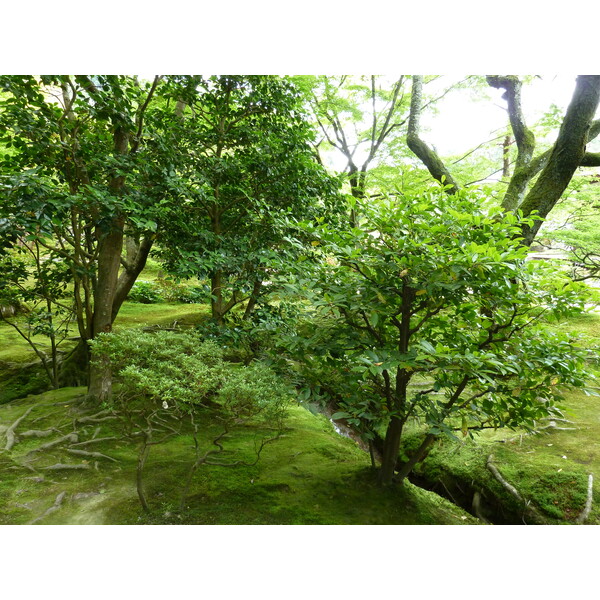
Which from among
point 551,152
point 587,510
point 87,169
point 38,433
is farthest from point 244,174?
point 587,510

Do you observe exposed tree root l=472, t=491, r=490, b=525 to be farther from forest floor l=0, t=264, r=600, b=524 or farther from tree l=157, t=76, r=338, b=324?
tree l=157, t=76, r=338, b=324

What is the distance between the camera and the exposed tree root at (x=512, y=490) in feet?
8.02

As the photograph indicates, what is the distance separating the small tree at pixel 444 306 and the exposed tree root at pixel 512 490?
92 cm

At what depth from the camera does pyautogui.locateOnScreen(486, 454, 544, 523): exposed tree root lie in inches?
96.2

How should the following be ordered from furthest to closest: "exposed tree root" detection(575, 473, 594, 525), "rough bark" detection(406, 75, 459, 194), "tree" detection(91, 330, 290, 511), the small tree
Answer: "rough bark" detection(406, 75, 459, 194), "exposed tree root" detection(575, 473, 594, 525), "tree" detection(91, 330, 290, 511), the small tree

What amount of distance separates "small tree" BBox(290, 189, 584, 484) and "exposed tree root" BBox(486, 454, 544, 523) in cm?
92

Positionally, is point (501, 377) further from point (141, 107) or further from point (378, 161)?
point (378, 161)

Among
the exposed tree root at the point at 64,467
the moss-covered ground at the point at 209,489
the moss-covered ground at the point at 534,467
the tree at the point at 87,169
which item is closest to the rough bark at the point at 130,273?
the tree at the point at 87,169

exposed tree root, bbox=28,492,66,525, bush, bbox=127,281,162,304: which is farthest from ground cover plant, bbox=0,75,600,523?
bush, bbox=127,281,162,304

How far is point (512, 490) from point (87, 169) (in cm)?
404

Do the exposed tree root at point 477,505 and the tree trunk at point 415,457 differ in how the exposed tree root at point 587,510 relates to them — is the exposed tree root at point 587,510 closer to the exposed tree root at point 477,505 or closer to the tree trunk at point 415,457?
the exposed tree root at point 477,505

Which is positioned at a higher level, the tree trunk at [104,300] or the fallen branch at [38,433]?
the tree trunk at [104,300]

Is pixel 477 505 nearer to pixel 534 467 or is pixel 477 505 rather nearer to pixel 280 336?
pixel 534 467

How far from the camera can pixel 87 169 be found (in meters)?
2.91
